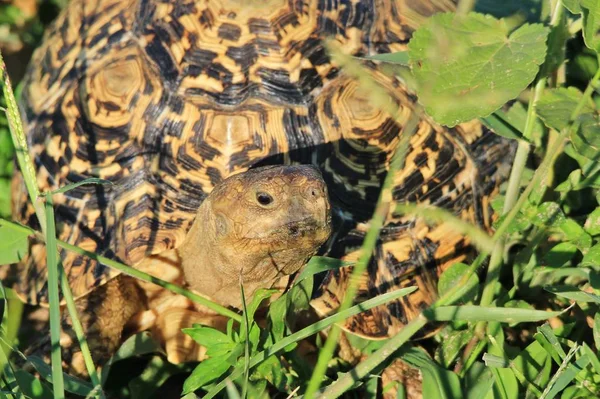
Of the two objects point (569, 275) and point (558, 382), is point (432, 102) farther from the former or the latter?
point (569, 275)

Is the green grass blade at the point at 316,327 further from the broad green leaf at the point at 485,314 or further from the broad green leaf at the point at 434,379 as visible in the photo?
the broad green leaf at the point at 434,379

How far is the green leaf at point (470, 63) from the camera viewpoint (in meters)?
2.16

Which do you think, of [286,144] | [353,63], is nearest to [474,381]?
[286,144]

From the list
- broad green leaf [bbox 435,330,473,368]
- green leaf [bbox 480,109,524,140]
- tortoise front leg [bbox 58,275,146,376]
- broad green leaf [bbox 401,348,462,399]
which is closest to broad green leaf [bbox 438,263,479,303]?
broad green leaf [bbox 435,330,473,368]

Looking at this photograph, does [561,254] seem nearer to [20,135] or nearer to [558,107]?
[558,107]

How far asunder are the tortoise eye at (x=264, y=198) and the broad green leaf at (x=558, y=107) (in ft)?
2.82

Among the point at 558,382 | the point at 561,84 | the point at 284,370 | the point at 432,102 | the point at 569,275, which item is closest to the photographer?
the point at 432,102

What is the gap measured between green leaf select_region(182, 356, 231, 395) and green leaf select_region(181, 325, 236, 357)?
0.12 ft

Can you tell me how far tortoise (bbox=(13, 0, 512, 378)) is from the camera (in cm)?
290

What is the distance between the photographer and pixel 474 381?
2.62 meters

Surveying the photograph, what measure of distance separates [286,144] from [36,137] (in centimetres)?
115

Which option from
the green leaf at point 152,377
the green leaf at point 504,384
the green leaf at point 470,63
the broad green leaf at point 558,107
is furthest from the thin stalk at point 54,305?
the broad green leaf at point 558,107

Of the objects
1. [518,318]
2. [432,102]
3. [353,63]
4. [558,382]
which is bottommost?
[558,382]

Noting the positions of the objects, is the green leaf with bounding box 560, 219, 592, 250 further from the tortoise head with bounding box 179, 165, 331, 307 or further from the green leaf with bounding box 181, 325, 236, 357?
the green leaf with bounding box 181, 325, 236, 357
